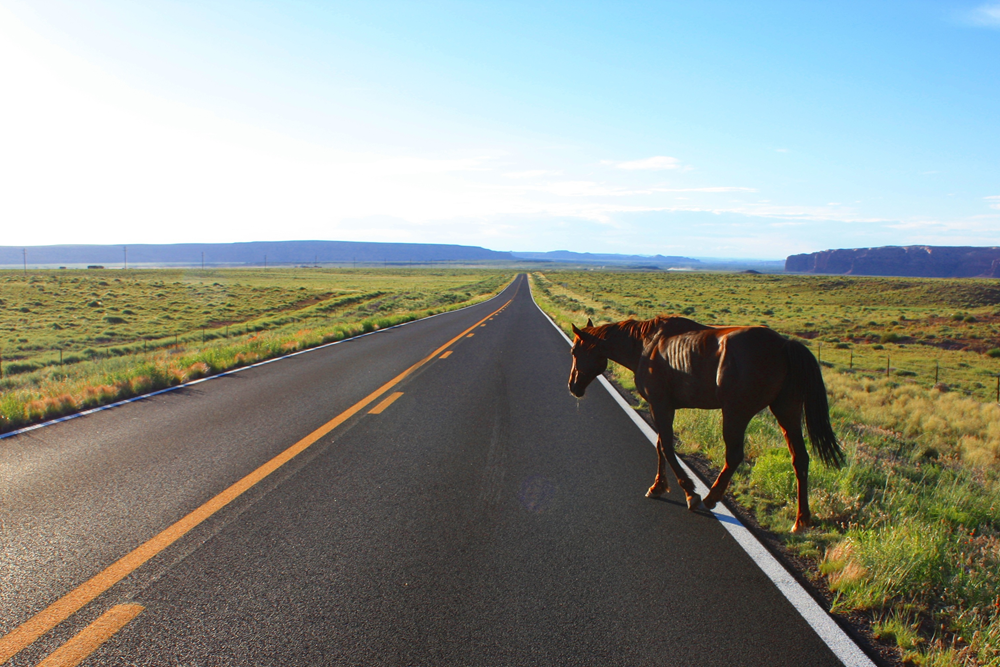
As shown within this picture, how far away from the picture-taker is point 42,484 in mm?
5262

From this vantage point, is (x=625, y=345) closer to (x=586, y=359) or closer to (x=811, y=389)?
(x=586, y=359)

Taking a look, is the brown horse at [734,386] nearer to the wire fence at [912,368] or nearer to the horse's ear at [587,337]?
the horse's ear at [587,337]

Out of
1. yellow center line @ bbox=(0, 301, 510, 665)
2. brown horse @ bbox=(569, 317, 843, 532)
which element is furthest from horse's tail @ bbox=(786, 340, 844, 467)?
yellow center line @ bbox=(0, 301, 510, 665)

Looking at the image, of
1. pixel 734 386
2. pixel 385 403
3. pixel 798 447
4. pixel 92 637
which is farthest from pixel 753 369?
pixel 385 403

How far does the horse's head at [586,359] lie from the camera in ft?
18.6

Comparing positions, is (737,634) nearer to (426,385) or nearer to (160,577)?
(160,577)

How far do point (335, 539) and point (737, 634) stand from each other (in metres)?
2.74

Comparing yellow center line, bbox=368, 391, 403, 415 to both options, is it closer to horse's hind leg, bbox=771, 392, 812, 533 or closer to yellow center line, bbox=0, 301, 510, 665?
yellow center line, bbox=0, 301, 510, 665

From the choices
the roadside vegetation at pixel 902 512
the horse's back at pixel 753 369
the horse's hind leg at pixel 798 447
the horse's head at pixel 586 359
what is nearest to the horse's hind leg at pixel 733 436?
the horse's back at pixel 753 369

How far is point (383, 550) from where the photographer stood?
159 inches

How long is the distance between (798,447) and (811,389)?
48cm

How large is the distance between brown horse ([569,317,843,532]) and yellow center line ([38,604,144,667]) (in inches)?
155

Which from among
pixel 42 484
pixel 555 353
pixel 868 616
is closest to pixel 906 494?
pixel 868 616

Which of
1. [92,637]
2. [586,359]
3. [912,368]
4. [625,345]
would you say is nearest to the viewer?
[92,637]
